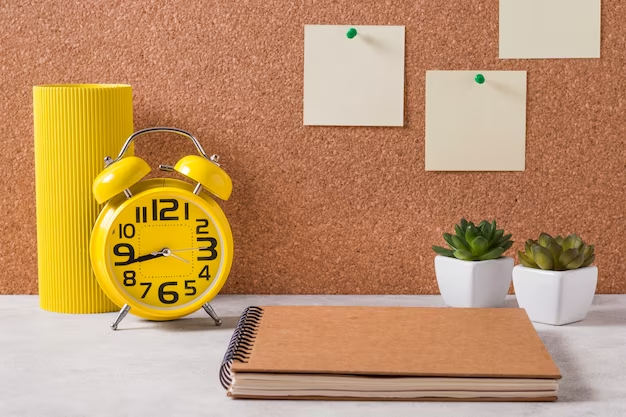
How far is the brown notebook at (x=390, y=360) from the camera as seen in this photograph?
0.69m

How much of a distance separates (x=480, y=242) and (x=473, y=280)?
0.04m

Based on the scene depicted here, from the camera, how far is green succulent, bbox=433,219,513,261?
934 millimetres

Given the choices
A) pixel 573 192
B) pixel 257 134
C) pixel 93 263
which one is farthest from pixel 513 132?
pixel 93 263

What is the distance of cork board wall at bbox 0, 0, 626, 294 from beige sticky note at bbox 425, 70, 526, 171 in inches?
0.5

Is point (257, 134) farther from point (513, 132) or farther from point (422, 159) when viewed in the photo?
point (513, 132)

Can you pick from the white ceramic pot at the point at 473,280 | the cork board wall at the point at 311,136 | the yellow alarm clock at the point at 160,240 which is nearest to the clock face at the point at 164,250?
the yellow alarm clock at the point at 160,240

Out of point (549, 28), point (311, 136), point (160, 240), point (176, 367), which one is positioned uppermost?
point (549, 28)

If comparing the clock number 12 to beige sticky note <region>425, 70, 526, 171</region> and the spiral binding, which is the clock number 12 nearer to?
the spiral binding

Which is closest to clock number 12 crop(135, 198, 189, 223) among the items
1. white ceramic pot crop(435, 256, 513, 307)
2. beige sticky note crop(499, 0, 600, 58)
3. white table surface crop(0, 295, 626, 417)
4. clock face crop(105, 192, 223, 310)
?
clock face crop(105, 192, 223, 310)

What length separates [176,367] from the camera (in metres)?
0.78

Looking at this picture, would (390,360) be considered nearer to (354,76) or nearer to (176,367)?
(176,367)

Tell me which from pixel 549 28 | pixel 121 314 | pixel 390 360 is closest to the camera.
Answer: pixel 390 360

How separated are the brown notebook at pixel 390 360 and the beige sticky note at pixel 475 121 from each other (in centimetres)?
24

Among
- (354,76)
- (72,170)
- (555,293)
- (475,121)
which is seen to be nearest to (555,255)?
(555,293)
